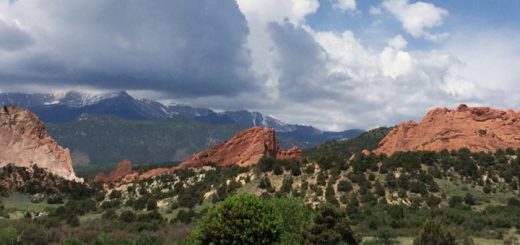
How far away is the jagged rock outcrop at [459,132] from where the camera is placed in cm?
11012

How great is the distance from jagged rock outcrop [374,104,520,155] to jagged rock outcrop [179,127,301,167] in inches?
938

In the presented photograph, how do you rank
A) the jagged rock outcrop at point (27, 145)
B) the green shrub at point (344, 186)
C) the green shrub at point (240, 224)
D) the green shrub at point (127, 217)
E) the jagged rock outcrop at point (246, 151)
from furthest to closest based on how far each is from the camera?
1. the jagged rock outcrop at point (27, 145)
2. the jagged rock outcrop at point (246, 151)
3. the green shrub at point (344, 186)
4. the green shrub at point (127, 217)
5. the green shrub at point (240, 224)

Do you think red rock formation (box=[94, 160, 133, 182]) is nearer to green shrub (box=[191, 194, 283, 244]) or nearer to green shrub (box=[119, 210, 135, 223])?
green shrub (box=[119, 210, 135, 223])

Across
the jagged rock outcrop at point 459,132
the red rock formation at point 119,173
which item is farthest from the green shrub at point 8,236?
the red rock formation at point 119,173

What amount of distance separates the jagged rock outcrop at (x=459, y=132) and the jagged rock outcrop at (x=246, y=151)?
78.2 ft

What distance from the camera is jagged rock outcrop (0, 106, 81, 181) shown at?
4948 inches

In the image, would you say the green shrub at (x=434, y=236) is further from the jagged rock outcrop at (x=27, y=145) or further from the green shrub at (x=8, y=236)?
the jagged rock outcrop at (x=27, y=145)

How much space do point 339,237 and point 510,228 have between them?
24529 mm

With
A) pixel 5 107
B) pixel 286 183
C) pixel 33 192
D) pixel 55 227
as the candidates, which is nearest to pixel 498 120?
pixel 286 183

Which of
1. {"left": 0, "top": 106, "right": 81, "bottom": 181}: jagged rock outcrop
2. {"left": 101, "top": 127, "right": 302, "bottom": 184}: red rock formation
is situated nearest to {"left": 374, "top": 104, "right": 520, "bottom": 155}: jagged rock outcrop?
{"left": 101, "top": 127, "right": 302, "bottom": 184}: red rock formation

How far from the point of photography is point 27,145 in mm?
128375

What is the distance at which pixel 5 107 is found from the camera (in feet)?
439

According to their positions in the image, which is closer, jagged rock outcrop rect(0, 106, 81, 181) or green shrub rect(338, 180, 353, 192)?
green shrub rect(338, 180, 353, 192)

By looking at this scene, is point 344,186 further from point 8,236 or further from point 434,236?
point 8,236
